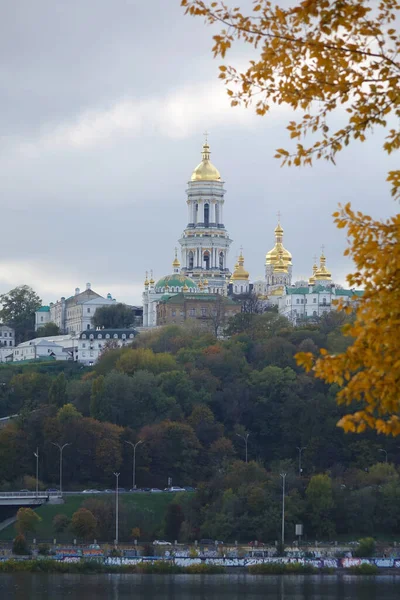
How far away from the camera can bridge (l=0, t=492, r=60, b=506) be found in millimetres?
89581

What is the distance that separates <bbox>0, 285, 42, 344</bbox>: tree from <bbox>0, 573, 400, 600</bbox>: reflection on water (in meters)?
120

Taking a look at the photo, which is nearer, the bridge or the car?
the car

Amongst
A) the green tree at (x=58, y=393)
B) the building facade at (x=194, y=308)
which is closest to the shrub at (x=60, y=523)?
the green tree at (x=58, y=393)

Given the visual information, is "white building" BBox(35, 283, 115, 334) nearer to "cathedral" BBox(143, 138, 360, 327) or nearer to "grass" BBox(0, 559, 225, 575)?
"cathedral" BBox(143, 138, 360, 327)

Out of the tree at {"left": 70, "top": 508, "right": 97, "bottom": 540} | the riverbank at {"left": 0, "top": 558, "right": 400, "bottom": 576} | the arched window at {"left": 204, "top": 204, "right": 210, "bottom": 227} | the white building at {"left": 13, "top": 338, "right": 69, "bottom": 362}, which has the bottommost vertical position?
the riverbank at {"left": 0, "top": 558, "right": 400, "bottom": 576}

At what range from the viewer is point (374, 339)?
16.9 m

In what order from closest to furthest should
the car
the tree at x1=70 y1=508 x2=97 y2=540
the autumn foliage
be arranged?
the autumn foliage, the car, the tree at x1=70 y1=508 x2=97 y2=540

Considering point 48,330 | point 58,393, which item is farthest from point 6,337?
point 58,393

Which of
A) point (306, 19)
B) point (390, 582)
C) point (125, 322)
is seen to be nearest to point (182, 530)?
point (390, 582)

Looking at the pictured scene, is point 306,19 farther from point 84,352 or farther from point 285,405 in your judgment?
point 84,352

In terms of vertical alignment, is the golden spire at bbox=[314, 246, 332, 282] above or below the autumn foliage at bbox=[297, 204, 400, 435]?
above

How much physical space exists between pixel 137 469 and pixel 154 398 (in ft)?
32.5

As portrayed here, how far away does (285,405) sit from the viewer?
10925 cm

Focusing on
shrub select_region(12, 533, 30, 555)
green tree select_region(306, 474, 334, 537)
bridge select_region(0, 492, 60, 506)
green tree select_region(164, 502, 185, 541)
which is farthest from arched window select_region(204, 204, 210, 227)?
shrub select_region(12, 533, 30, 555)
